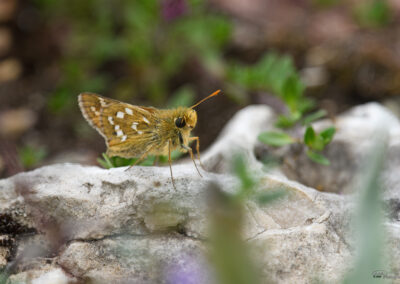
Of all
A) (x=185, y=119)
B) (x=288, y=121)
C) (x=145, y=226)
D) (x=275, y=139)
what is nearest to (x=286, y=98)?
(x=288, y=121)

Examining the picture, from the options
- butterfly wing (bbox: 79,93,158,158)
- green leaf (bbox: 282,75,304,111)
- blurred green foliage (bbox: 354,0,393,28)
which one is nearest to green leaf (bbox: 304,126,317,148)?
green leaf (bbox: 282,75,304,111)

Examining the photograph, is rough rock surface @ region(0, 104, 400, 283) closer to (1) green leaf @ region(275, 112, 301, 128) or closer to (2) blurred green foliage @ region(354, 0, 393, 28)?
(1) green leaf @ region(275, 112, 301, 128)

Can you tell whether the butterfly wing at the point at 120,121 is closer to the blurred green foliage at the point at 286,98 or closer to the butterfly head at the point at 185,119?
the butterfly head at the point at 185,119

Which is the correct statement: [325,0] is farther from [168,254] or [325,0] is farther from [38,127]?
[168,254]

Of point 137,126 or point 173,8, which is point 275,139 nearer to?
point 137,126

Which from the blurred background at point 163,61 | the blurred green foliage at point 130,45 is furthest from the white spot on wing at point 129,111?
the blurred green foliage at point 130,45
